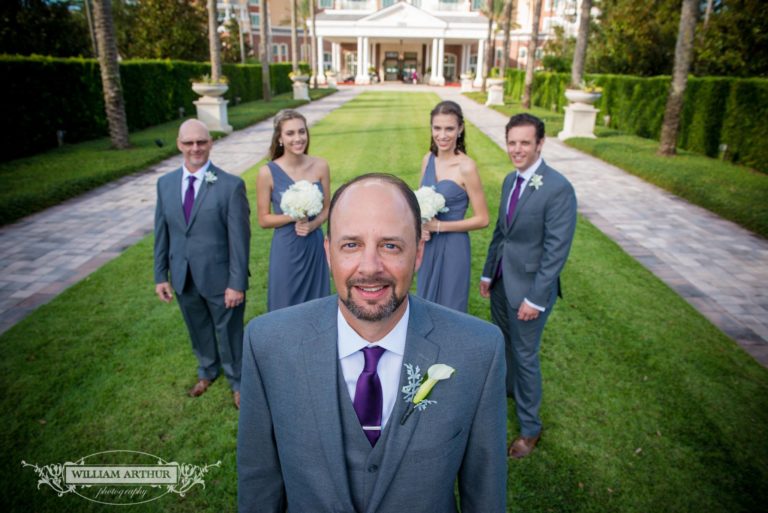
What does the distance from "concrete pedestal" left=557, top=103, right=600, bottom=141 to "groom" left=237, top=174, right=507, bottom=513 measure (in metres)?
21.7

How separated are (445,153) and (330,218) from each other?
2812 mm

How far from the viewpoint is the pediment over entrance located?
66.8 m

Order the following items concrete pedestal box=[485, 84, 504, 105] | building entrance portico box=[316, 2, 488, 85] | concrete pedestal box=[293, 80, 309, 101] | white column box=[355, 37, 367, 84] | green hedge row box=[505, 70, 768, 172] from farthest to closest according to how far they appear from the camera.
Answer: white column box=[355, 37, 367, 84] → building entrance portico box=[316, 2, 488, 85] → concrete pedestal box=[293, 80, 309, 101] → concrete pedestal box=[485, 84, 504, 105] → green hedge row box=[505, 70, 768, 172]

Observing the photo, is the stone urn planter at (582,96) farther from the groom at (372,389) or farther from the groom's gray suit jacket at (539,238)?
the groom at (372,389)

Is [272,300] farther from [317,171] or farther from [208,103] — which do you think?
[208,103]

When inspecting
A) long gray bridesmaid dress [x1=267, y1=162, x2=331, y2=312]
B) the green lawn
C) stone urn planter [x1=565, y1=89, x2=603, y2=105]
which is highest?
stone urn planter [x1=565, y1=89, x2=603, y2=105]

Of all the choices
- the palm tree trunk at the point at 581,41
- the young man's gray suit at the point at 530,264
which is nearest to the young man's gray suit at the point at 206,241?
the young man's gray suit at the point at 530,264

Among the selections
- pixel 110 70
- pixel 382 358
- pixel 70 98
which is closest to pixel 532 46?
pixel 110 70

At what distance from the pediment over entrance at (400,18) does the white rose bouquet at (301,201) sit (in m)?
69.5

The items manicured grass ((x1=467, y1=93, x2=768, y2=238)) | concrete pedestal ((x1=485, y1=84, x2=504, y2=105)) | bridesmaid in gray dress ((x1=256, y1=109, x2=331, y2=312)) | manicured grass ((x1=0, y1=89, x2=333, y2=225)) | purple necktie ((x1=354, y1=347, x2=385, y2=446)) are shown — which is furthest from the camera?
concrete pedestal ((x1=485, y1=84, x2=504, y2=105))

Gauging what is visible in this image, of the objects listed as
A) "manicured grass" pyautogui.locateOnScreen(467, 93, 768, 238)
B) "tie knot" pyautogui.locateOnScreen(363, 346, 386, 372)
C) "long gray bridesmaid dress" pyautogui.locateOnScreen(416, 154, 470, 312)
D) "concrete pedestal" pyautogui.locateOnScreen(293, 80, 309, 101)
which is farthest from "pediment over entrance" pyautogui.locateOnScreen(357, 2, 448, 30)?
"tie knot" pyautogui.locateOnScreen(363, 346, 386, 372)

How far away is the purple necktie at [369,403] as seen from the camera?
6.09 feet

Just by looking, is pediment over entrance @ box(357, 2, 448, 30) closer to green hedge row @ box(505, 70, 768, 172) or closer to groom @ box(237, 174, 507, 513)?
green hedge row @ box(505, 70, 768, 172)

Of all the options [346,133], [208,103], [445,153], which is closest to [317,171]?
[445,153]
